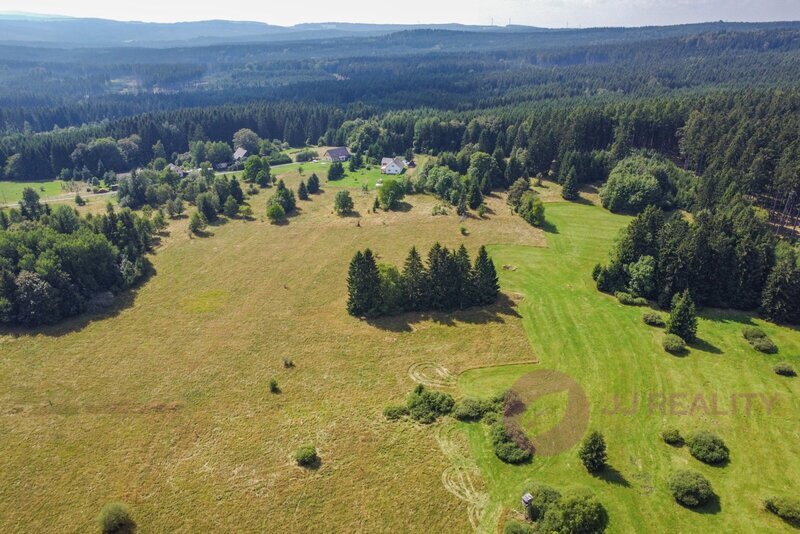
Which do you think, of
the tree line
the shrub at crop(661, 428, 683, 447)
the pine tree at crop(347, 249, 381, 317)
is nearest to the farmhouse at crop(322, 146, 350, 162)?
the tree line

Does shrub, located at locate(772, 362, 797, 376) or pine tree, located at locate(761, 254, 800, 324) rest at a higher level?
pine tree, located at locate(761, 254, 800, 324)

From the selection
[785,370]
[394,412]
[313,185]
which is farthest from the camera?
[313,185]

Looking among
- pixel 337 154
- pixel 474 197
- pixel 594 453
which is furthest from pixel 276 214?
pixel 594 453

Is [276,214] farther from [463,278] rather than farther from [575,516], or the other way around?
[575,516]

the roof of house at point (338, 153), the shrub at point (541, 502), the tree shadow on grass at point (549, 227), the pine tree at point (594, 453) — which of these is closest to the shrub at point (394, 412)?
the shrub at point (541, 502)

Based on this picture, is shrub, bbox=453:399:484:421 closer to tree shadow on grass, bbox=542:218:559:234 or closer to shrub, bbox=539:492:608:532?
shrub, bbox=539:492:608:532

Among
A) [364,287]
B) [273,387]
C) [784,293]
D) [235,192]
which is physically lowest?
[273,387]
